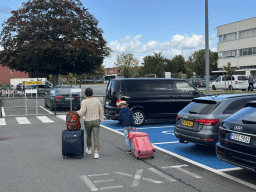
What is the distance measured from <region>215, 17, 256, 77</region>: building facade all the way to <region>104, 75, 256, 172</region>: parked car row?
46.8 m

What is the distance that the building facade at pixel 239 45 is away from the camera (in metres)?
56.5

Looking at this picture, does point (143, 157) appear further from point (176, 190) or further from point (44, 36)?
point (44, 36)

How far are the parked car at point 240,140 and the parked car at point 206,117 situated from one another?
1.47 m

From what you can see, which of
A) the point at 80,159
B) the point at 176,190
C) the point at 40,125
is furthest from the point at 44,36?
the point at 176,190

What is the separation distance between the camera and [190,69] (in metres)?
94.5

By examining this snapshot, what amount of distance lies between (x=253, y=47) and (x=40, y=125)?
50.5m

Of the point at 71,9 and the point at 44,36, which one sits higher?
the point at 71,9

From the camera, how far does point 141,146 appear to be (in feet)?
24.6

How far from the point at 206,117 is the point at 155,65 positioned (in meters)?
47.7

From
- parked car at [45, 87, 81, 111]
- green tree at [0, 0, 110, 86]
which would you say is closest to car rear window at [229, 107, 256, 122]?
parked car at [45, 87, 81, 111]

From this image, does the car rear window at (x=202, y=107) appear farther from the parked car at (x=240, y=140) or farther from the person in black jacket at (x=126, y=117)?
the parked car at (x=240, y=140)

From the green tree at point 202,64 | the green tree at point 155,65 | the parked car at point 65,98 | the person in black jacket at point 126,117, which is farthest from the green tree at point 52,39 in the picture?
the green tree at point 202,64

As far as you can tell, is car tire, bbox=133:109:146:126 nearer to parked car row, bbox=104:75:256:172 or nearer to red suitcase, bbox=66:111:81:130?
parked car row, bbox=104:75:256:172

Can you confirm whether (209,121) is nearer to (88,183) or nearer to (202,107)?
(202,107)
